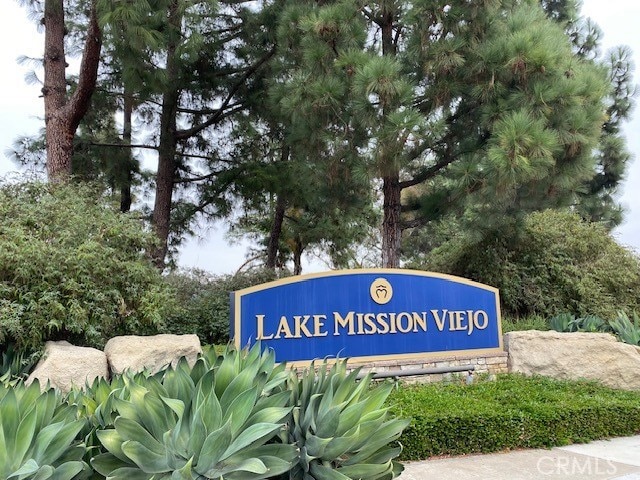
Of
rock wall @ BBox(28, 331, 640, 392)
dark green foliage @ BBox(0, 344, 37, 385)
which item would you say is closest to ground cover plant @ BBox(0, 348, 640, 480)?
dark green foliage @ BBox(0, 344, 37, 385)

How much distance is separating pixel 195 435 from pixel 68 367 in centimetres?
299

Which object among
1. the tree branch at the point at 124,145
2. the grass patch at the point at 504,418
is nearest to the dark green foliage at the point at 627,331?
the grass patch at the point at 504,418

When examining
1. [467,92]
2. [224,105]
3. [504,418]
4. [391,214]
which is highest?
[224,105]

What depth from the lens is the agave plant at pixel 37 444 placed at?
1852 millimetres

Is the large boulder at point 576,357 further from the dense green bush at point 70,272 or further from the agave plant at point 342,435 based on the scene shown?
the agave plant at point 342,435

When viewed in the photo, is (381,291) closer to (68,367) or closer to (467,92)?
(68,367)

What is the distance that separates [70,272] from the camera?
5195mm

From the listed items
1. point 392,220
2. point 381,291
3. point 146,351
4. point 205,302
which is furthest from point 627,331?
point 146,351

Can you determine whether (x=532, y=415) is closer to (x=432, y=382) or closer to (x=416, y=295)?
(x=432, y=382)

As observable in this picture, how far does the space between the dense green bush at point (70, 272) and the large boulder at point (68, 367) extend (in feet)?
1.30

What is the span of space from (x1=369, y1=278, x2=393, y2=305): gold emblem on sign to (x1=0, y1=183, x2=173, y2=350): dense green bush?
8.24 ft

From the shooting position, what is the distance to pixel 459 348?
6.97 metres

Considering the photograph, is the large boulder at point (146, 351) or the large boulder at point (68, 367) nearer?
the large boulder at point (68, 367)

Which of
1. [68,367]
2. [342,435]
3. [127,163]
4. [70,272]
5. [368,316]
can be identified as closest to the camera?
[342,435]
